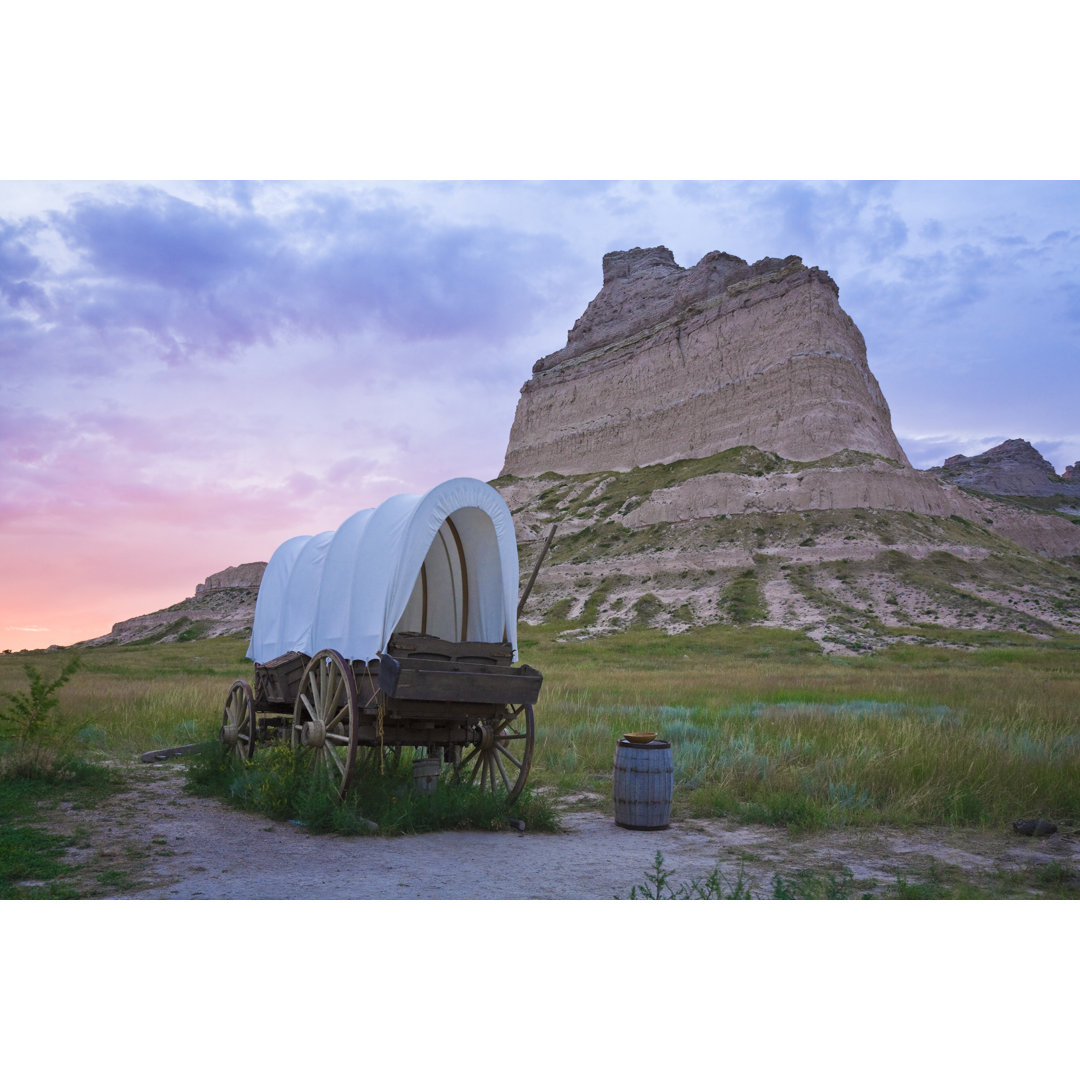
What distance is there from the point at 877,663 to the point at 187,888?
2654 cm

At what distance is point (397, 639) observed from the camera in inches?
264

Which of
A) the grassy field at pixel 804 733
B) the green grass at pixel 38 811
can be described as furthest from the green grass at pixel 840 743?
the green grass at pixel 38 811

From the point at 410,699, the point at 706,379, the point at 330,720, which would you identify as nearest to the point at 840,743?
the point at 410,699

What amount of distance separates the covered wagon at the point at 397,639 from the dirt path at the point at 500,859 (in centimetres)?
88

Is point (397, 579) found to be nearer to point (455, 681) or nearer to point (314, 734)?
point (455, 681)

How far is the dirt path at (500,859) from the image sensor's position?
489 centimetres

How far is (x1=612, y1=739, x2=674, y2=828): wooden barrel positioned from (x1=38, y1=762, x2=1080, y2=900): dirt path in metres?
0.16

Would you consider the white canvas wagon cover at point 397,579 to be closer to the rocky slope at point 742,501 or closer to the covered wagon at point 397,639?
the covered wagon at point 397,639

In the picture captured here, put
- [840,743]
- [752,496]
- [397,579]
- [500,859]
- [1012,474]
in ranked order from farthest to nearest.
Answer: [1012,474] → [752,496] → [840,743] → [397,579] → [500,859]

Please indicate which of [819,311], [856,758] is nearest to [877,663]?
[856,758]

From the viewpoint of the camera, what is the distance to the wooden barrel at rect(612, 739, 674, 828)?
701 centimetres

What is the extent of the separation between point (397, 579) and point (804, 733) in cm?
659

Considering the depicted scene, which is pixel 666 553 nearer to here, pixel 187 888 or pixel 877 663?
pixel 877 663

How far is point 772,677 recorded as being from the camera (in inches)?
843
